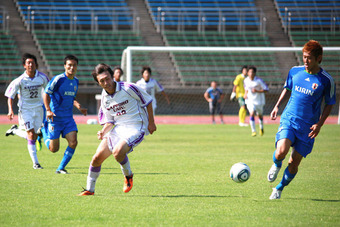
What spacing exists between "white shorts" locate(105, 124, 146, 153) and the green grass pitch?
73 cm

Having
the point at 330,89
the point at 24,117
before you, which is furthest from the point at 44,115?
the point at 330,89

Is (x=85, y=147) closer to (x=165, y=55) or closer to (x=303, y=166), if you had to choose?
(x=303, y=166)

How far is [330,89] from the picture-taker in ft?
19.4

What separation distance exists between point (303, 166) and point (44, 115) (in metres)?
5.36

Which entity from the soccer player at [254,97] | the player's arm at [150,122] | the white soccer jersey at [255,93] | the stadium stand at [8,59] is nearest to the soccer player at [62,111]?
the player's arm at [150,122]

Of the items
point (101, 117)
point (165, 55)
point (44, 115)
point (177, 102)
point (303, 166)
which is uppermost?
point (101, 117)

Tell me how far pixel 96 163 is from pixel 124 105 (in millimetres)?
840

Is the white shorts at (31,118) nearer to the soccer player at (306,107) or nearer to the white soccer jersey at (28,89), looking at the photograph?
the white soccer jersey at (28,89)

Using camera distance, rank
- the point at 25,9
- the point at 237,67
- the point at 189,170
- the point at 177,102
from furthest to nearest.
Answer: the point at 25,9 < the point at 237,67 < the point at 177,102 < the point at 189,170

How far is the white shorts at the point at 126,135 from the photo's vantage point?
6.11 meters

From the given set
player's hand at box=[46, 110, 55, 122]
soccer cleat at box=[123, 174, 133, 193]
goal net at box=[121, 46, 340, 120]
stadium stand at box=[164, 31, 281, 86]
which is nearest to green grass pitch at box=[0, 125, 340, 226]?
soccer cleat at box=[123, 174, 133, 193]

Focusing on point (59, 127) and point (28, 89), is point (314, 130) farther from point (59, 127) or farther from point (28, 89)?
point (28, 89)

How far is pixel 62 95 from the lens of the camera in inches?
337

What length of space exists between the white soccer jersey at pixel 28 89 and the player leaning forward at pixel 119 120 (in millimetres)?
3472
